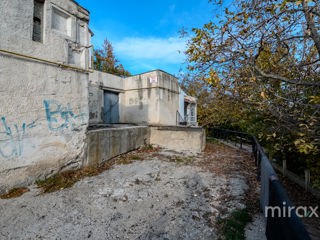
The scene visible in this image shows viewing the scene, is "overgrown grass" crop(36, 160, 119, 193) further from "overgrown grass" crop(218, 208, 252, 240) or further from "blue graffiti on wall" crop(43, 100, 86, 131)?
"overgrown grass" crop(218, 208, 252, 240)

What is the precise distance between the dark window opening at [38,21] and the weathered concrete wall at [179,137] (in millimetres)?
5402

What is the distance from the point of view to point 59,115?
3789 mm

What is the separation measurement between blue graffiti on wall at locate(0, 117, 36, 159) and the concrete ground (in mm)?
819

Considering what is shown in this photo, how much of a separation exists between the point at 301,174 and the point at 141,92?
779cm

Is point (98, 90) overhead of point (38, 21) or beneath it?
beneath

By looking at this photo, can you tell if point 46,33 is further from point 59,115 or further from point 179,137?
point 179,137

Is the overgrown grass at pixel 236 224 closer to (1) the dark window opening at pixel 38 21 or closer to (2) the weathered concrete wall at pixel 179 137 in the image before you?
(2) the weathered concrete wall at pixel 179 137

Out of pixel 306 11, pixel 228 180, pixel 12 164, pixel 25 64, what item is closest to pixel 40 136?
pixel 12 164

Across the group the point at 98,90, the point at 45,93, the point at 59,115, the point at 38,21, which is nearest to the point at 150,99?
the point at 98,90

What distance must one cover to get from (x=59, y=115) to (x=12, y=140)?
0.99 metres

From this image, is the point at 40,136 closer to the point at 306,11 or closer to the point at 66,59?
the point at 66,59

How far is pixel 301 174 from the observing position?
4.74 metres

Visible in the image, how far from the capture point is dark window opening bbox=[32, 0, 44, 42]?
3.44m

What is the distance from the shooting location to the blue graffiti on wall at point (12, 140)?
2.97 meters
